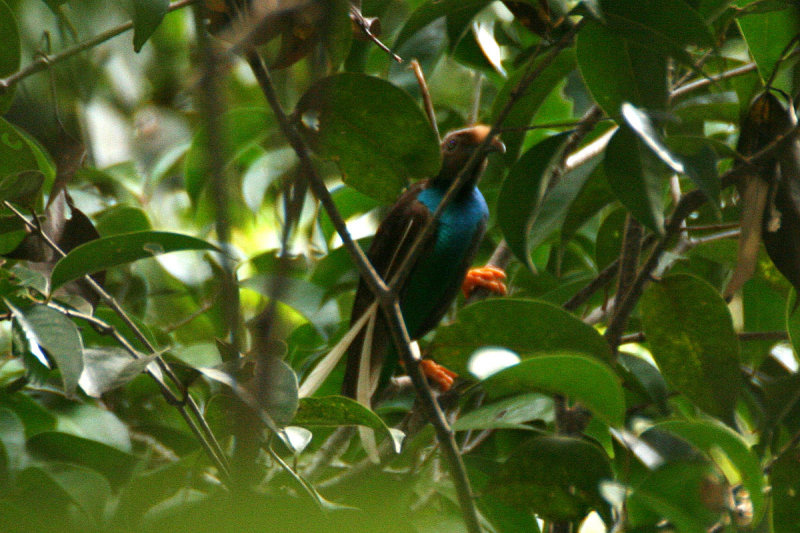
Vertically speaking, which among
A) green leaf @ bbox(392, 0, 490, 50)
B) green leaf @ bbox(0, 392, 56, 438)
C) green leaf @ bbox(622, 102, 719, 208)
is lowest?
green leaf @ bbox(0, 392, 56, 438)

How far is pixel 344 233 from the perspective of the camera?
1234mm

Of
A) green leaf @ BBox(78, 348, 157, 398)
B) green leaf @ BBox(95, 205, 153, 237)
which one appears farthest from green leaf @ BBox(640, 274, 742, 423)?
green leaf @ BBox(95, 205, 153, 237)

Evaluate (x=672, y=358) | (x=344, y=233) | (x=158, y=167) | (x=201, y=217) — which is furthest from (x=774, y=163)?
(x=158, y=167)

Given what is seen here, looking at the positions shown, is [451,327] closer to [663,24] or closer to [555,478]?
[555,478]

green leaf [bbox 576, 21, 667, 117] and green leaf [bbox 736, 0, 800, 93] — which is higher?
green leaf [bbox 576, 21, 667, 117]

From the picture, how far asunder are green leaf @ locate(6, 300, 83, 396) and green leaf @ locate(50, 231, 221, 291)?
91 millimetres

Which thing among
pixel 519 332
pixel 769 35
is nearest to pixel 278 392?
pixel 519 332

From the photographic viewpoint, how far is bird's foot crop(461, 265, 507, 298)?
260cm

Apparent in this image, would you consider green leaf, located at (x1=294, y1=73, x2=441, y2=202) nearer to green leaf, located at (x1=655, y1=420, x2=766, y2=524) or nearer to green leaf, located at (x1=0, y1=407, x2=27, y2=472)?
green leaf, located at (x1=655, y1=420, x2=766, y2=524)

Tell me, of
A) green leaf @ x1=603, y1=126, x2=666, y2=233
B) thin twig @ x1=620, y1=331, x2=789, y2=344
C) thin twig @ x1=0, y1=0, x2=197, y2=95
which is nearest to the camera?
green leaf @ x1=603, y1=126, x2=666, y2=233

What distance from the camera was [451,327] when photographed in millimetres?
1463

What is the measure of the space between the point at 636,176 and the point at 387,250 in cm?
137

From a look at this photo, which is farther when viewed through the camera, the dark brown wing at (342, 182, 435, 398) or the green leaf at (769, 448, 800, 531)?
the dark brown wing at (342, 182, 435, 398)

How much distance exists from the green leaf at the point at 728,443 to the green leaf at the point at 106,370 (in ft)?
2.65
